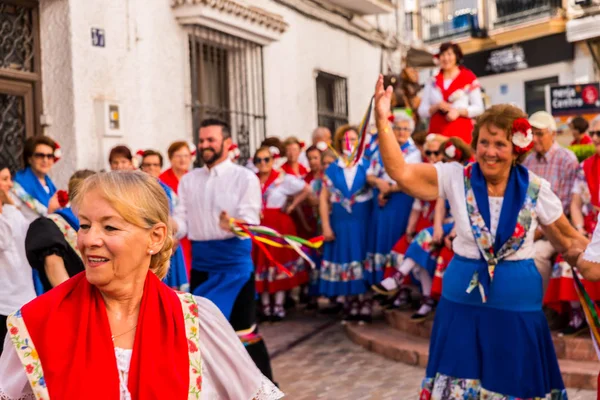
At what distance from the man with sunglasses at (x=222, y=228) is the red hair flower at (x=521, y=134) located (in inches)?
92.6

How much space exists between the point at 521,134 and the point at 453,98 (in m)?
4.95

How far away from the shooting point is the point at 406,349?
7.13 meters

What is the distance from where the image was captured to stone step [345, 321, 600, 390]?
6.14 metres

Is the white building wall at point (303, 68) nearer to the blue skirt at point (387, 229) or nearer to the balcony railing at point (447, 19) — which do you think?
the blue skirt at point (387, 229)

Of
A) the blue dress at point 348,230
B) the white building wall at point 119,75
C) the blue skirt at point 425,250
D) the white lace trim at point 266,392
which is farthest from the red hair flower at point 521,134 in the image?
the white building wall at point 119,75

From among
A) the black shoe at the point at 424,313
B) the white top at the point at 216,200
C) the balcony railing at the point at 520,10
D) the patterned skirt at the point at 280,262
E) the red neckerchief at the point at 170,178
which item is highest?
the balcony railing at the point at 520,10

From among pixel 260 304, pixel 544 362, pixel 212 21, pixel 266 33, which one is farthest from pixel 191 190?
pixel 266 33

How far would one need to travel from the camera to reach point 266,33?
39.6 feet

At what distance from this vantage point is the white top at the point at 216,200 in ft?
20.1

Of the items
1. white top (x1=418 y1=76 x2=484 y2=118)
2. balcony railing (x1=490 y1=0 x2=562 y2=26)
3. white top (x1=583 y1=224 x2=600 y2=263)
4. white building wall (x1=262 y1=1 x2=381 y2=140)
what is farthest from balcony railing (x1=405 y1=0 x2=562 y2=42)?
white top (x1=583 y1=224 x2=600 y2=263)

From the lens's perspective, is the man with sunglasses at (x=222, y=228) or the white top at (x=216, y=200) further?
the white top at (x=216, y=200)

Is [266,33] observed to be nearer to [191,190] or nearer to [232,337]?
[191,190]

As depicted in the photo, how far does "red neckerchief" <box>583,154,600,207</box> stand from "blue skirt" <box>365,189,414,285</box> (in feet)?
6.01

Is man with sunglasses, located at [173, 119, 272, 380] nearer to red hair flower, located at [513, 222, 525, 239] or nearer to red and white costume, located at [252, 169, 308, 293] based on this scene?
red hair flower, located at [513, 222, 525, 239]
